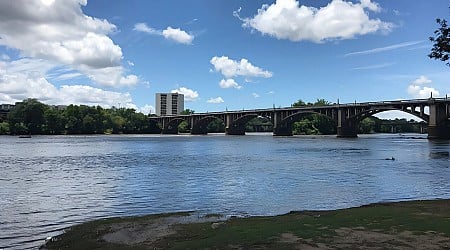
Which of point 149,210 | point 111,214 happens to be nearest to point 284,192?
point 149,210

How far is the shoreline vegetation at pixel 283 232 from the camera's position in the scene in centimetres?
1296

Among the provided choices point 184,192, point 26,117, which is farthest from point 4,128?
point 184,192

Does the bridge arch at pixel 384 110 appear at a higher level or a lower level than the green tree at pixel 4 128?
higher

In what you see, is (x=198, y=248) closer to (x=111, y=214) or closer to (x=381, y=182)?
(x=111, y=214)

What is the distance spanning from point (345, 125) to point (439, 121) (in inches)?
1420

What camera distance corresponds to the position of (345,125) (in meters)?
156

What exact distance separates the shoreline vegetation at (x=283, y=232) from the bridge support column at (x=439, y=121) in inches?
4500

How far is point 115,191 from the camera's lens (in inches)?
1223

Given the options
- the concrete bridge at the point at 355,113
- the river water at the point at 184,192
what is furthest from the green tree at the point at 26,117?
the river water at the point at 184,192

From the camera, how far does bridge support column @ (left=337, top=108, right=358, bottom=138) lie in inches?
6033

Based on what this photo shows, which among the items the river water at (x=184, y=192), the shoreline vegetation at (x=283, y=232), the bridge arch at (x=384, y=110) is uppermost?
the bridge arch at (x=384, y=110)

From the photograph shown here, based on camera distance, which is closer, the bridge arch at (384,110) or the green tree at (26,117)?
the bridge arch at (384,110)

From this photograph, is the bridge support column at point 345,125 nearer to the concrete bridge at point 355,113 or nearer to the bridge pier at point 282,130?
the concrete bridge at point 355,113

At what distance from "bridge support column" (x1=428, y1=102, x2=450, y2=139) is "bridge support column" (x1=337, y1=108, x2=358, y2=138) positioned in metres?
30.6
